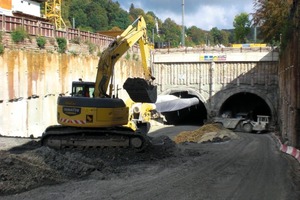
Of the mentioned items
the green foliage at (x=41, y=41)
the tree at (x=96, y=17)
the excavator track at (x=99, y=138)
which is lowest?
the excavator track at (x=99, y=138)

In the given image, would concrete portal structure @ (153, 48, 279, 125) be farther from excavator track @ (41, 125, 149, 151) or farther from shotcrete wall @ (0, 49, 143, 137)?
excavator track @ (41, 125, 149, 151)

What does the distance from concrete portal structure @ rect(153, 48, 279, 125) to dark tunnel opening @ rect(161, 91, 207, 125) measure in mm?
1421

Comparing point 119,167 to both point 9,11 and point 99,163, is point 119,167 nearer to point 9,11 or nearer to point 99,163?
point 99,163

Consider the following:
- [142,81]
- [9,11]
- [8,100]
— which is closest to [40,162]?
[142,81]

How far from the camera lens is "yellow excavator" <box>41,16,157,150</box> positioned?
12.6 metres

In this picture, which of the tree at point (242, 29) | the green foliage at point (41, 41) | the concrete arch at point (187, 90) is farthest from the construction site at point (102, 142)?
the tree at point (242, 29)

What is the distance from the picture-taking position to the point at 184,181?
31.3 ft

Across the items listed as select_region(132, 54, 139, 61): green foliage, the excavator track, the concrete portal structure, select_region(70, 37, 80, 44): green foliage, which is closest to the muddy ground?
the excavator track

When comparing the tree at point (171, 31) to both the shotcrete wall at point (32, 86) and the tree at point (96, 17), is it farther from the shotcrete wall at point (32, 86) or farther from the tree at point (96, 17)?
the shotcrete wall at point (32, 86)

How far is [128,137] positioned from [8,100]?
8965 millimetres

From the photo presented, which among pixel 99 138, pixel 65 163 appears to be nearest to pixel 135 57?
pixel 99 138

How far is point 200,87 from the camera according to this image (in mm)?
37594

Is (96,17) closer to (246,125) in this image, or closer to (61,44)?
(246,125)

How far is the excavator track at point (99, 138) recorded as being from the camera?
42.5ft
